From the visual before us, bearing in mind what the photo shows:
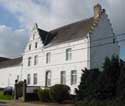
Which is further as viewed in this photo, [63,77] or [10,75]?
[10,75]

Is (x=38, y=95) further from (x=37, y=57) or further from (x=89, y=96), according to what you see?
(x=37, y=57)

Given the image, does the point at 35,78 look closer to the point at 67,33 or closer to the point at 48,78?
the point at 48,78

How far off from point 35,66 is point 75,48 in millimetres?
11396

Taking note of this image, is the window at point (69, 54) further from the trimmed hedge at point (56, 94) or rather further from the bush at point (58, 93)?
the bush at point (58, 93)

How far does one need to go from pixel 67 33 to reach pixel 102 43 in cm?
680

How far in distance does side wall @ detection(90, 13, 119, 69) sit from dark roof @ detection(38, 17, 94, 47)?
1503mm

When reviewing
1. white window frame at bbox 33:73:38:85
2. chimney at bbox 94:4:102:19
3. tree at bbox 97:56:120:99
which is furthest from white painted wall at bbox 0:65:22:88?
tree at bbox 97:56:120:99

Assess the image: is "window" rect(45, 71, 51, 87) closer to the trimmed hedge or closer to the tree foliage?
the trimmed hedge

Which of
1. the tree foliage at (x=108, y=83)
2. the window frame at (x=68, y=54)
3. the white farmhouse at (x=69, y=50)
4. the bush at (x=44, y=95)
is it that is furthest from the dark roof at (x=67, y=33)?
the tree foliage at (x=108, y=83)

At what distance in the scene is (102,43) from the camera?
47438mm

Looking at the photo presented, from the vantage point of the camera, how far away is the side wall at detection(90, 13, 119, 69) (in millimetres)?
45469

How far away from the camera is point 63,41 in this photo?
49312 millimetres

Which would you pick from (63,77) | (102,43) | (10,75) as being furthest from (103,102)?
(10,75)

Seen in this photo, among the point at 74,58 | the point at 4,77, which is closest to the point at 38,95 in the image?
the point at 74,58
